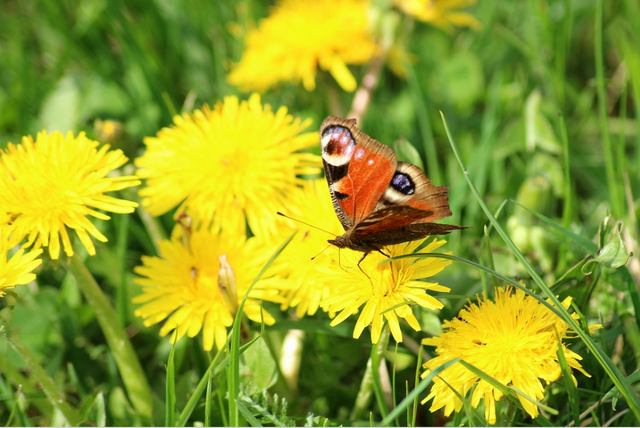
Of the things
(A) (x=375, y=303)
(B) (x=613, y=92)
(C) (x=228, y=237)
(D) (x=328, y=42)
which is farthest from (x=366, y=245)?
(B) (x=613, y=92)

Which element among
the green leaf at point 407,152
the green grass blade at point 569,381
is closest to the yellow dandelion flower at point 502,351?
the green grass blade at point 569,381

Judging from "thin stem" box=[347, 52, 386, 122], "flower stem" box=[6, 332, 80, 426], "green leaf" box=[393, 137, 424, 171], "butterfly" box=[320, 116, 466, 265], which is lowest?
"flower stem" box=[6, 332, 80, 426]

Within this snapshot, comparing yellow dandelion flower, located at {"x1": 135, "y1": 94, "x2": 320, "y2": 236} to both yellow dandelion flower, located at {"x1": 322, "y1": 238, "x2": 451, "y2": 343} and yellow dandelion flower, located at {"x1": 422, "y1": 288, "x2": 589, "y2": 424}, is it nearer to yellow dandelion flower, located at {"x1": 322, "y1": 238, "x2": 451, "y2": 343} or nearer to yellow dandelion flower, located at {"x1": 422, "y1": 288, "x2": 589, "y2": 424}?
yellow dandelion flower, located at {"x1": 322, "y1": 238, "x2": 451, "y2": 343}

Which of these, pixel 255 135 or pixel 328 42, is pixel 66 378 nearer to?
pixel 255 135

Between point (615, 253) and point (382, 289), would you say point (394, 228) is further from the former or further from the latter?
point (615, 253)

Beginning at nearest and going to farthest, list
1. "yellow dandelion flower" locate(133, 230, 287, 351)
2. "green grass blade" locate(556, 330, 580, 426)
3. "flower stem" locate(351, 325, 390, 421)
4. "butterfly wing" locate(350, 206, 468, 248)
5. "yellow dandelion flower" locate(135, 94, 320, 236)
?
"green grass blade" locate(556, 330, 580, 426), "butterfly wing" locate(350, 206, 468, 248), "flower stem" locate(351, 325, 390, 421), "yellow dandelion flower" locate(133, 230, 287, 351), "yellow dandelion flower" locate(135, 94, 320, 236)

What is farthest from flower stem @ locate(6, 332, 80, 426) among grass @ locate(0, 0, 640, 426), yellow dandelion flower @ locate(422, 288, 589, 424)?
yellow dandelion flower @ locate(422, 288, 589, 424)

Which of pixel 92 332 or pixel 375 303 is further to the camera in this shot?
pixel 92 332
